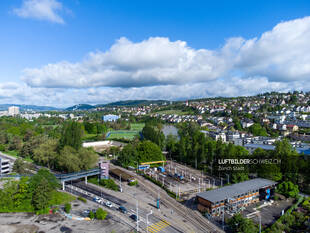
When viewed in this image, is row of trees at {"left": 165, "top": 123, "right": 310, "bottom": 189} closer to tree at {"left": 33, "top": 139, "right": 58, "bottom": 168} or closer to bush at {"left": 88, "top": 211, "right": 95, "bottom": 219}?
bush at {"left": 88, "top": 211, "right": 95, "bottom": 219}

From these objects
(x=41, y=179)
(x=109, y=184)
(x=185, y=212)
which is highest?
(x=41, y=179)

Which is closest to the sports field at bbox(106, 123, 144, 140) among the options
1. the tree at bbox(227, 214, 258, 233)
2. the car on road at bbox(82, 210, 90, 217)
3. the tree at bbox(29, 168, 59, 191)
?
the tree at bbox(29, 168, 59, 191)

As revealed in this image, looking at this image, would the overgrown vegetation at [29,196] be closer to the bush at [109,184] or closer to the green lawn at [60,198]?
the green lawn at [60,198]

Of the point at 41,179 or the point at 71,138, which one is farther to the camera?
the point at 71,138

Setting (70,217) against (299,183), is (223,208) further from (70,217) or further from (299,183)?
(70,217)

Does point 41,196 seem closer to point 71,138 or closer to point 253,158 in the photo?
point 71,138

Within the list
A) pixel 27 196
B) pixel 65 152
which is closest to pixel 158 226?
pixel 27 196

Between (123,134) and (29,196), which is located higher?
(29,196)
